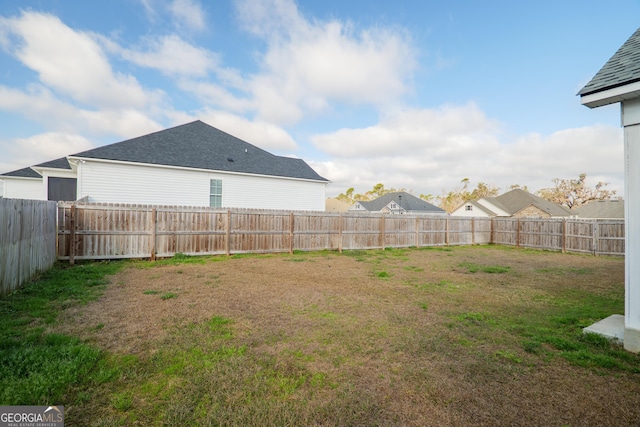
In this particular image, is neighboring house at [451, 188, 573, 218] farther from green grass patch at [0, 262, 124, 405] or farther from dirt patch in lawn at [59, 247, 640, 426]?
green grass patch at [0, 262, 124, 405]

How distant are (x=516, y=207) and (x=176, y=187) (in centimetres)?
3987

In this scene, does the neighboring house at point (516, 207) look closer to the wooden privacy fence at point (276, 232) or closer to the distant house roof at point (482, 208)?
the distant house roof at point (482, 208)

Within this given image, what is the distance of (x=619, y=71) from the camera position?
3529 mm

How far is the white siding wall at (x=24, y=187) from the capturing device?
21484 millimetres

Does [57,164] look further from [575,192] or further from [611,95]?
[575,192]

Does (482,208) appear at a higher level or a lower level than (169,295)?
higher

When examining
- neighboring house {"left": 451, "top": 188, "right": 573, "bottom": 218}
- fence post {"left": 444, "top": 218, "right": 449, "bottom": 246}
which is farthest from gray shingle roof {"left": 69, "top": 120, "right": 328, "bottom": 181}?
neighboring house {"left": 451, "top": 188, "right": 573, "bottom": 218}

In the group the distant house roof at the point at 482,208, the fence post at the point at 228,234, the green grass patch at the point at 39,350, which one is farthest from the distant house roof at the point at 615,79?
the distant house roof at the point at 482,208

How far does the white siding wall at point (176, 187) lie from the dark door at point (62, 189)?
7156 millimetres

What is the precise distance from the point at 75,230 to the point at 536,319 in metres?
12.6

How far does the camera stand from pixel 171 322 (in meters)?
4.11

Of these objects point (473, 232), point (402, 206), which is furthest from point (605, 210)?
point (473, 232)

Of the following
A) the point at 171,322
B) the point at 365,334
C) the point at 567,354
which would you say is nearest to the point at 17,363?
the point at 171,322

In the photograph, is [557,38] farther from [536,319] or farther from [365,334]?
[365,334]
